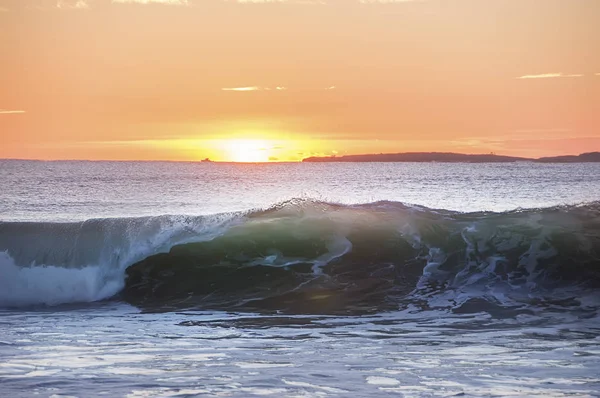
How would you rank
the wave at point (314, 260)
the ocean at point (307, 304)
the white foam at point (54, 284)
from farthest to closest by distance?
the white foam at point (54, 284), the wave at point (314, 260), the ocean at point (307, 304)

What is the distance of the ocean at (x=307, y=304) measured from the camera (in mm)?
8156

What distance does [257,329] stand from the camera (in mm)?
11672

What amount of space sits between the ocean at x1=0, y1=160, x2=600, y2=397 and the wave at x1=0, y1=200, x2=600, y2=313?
51 millimetres

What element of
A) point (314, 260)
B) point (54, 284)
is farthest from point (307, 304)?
point (54, 284)

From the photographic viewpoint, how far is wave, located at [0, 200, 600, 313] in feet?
49.5

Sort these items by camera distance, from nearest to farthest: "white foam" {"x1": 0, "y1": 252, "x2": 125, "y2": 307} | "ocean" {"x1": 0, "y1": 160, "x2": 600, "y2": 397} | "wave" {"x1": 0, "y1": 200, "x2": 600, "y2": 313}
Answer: "ocean" {"x1": 0, "y1": 160, "x2": 600, "y2": 397} < "wave" {"x1": 0, "y1": 200, "x2": 600, "y2": 313} < "white foam" {"x1": 0, "y1": 252, "x2": 125, "y2": 307}

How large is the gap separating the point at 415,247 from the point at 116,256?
7010mm

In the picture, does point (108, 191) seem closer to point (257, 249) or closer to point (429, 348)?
point (257, 249)

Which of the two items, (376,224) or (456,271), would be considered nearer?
(456,271)

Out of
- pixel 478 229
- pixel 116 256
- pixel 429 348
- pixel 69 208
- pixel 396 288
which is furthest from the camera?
pixel 69 208

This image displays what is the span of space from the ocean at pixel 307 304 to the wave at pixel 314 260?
5 centimetres

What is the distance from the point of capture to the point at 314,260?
17594mm

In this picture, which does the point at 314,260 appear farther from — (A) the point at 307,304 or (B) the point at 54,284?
(B) the point at 54,284

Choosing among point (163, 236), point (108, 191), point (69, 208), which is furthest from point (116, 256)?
point (108, 191)
